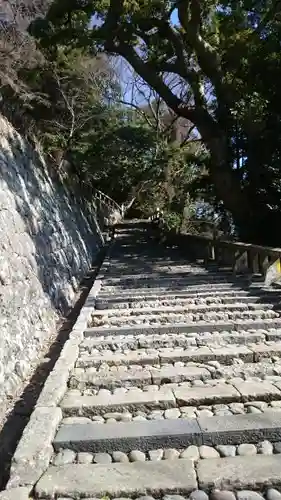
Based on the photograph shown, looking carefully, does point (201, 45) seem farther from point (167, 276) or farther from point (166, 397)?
point (166, 397)

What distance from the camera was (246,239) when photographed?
1325 cm

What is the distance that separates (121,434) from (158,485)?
0.66 metres

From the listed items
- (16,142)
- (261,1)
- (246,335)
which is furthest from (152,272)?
(261,1)

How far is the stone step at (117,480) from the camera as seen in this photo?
2768 mm

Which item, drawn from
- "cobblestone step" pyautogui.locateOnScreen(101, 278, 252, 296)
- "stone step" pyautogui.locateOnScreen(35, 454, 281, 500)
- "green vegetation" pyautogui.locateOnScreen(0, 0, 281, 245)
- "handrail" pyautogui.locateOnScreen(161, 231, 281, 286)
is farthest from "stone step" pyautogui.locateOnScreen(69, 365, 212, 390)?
"green vegetation" pyautogui.locateOnScreen(0, 0, 281, 245)

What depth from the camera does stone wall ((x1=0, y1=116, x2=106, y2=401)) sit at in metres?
5.41

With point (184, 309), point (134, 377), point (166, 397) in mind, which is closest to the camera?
point (166, 397)

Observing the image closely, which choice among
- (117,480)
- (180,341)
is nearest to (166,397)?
(117,480)

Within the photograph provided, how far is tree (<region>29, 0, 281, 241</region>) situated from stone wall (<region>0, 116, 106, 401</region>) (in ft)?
13.8

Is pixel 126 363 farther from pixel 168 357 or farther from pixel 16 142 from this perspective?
pixel 16 142

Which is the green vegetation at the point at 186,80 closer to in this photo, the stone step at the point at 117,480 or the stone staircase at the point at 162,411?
the stone staircase at the point at 162,411

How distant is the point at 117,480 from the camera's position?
290 cm

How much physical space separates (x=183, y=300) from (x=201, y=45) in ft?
26.2

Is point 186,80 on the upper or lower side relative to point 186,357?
upper
